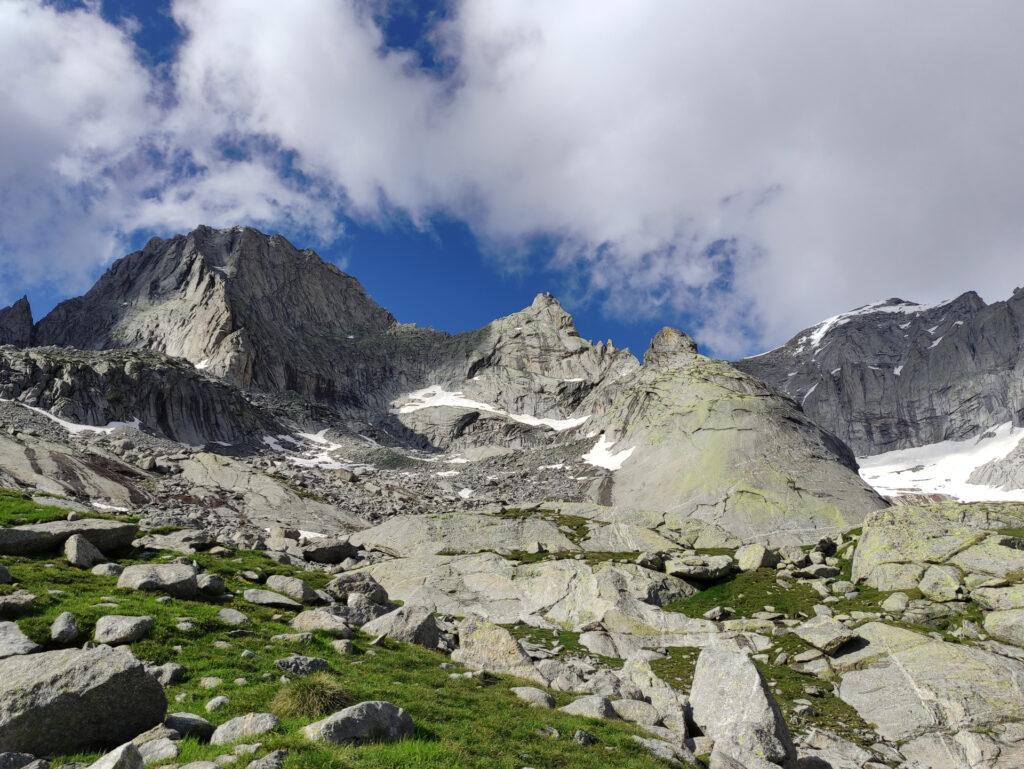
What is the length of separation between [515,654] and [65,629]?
602 inches

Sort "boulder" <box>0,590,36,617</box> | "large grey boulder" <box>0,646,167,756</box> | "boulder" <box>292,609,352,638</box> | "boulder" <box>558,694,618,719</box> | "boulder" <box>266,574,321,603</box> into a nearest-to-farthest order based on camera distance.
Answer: "large grey boulder" <box>0,646,167,756</box> → "boulder" <box>0,590,36,617</box> → "boulder" <box>558,694,618,719</box> → "boulder" <box>292,609,352,638</box> → "boulder" <box>266,574,321,603</box>

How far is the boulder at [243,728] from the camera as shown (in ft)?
36.3

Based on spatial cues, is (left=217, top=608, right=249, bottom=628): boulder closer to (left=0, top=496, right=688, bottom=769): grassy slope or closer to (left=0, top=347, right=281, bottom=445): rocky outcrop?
(left=0, top=496, right=688, bottom=769): grassy slope

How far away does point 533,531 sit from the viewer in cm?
6556

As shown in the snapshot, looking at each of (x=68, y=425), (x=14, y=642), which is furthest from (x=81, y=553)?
(x=68, y=425)

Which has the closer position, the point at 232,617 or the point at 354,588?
the point at 232,617

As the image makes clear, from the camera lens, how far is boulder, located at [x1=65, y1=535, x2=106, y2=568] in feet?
78.3

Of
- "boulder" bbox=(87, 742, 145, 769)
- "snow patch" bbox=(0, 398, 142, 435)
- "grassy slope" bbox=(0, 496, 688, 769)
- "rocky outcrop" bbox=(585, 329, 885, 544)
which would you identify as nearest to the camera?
"boulder" bbox=(87, 742, 145, 769)

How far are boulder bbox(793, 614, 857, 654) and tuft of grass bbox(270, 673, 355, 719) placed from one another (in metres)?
26.4

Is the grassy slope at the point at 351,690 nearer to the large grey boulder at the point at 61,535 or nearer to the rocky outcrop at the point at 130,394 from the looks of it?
the large grey boulder at the point at 61,535

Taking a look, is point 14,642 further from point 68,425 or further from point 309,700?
point 68,425

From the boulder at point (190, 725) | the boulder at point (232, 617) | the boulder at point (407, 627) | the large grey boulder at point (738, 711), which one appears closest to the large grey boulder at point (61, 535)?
the boulder at point (232, 617)

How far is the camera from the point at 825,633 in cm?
3111

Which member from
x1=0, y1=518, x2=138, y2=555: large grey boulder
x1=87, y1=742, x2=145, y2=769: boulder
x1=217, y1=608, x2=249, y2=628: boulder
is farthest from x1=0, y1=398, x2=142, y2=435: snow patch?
x1=87, y1=742, x2=145, y2=769: boulder
